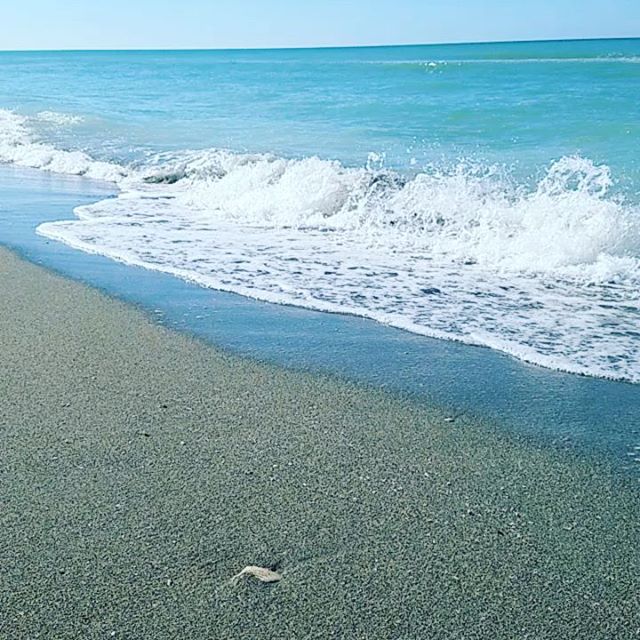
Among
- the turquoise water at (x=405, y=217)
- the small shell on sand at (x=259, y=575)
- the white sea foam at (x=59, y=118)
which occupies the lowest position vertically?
the small shell on sand at (x=259, y=575)

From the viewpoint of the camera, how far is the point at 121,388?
4285 mm

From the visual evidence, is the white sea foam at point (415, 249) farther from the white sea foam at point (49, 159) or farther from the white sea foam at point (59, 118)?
the white sea foam at point (59, 118)

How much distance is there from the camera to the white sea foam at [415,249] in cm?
574

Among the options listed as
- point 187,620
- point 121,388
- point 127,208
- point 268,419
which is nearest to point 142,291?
point 121,388

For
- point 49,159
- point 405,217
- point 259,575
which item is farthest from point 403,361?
point 49,159

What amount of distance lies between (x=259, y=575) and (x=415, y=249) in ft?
19.5

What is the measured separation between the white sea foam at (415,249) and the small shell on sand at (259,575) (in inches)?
105

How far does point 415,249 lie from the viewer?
27.4 ft

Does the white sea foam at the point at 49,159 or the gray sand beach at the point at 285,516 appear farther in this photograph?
the white sea foam at the point at 49,159

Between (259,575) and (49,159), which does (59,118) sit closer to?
(49,159)

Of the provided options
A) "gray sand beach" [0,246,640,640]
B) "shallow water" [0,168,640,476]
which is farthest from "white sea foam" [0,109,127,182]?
"gray sand beach" [0,246,640,640]

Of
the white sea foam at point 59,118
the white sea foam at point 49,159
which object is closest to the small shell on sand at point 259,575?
the white sea foam at point 49,159

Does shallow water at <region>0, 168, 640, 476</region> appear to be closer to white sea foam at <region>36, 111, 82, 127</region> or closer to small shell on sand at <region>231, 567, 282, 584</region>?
small shell on sand at <region>231, 567, 282, 584</region>

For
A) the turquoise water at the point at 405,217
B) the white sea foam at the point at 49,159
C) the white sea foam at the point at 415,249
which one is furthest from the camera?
the white sea foam at the point at 49,159
